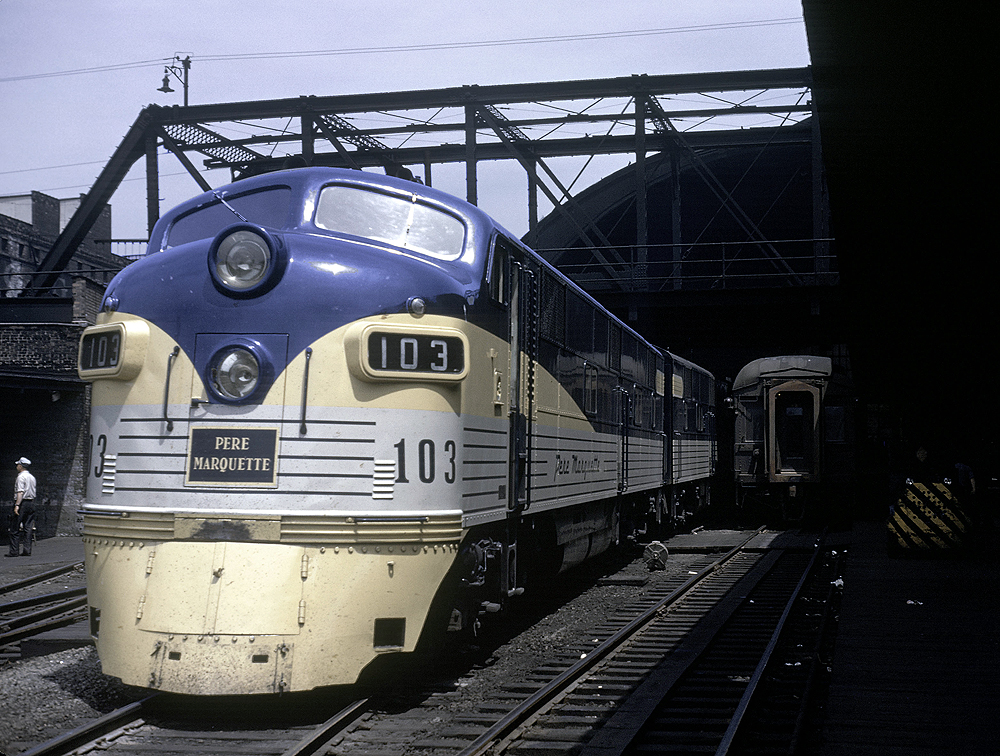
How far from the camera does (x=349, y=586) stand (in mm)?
6570

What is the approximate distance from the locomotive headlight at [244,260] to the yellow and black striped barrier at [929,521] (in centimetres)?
1242

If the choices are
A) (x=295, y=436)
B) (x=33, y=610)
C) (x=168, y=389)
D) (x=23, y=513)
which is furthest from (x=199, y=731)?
(x=23, y=513)

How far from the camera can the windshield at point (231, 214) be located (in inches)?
299

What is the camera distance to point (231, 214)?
7941mm

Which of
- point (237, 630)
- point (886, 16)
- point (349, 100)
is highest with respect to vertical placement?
point (349, 100)

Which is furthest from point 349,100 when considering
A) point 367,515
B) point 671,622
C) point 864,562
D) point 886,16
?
point 886,16

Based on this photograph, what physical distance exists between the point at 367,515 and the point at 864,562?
11.1m

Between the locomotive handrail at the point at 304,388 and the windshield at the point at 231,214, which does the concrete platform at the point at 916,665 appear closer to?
the locomotive handrail at the point at 304,388

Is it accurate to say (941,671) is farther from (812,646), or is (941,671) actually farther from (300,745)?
(300,745)

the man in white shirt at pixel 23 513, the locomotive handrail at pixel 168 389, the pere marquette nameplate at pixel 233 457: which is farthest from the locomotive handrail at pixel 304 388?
the man in white shirt at pixel 23 513

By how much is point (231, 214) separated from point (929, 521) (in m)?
12.6

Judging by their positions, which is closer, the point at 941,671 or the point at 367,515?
the point at 367,515

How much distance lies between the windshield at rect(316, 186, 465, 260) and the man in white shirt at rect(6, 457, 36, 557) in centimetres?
1208

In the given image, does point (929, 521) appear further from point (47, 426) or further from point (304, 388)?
point (47, 426)
